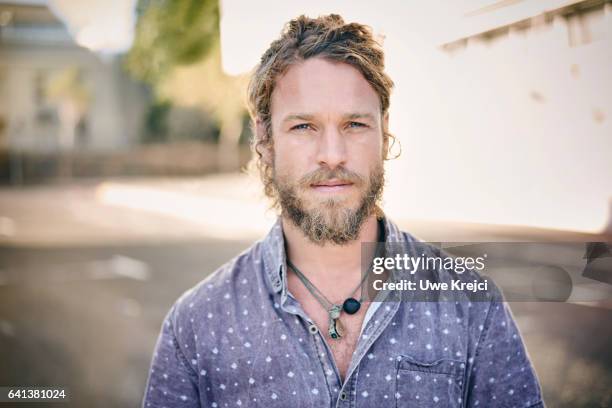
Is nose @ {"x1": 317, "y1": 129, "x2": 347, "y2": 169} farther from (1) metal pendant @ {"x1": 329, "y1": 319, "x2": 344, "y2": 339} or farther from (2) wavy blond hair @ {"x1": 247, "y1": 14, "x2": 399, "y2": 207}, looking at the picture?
(1) metal pendant @ {"x1": 329, "y1": 319, "x2": 344, "y2": 339}

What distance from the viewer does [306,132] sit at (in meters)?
1.62

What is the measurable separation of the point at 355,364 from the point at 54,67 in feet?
89.9

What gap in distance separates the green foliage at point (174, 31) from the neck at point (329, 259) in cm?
226

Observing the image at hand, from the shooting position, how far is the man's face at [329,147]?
5.24 ft

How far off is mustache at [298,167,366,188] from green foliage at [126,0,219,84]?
7.36 ft

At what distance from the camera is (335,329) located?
5.28 feet

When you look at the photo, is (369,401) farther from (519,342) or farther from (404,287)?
(519,342)

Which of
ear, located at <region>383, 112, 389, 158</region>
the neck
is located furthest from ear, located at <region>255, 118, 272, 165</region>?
ear, located at <region>383, 112, 389, 158</region>

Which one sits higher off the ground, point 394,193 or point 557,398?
point 394,193

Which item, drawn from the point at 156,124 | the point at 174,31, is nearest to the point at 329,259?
the point at 174,31

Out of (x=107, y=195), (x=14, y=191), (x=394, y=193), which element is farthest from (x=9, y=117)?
(x=394, y=193)

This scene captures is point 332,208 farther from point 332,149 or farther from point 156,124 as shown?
point 156,124

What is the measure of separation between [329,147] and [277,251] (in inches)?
15.0

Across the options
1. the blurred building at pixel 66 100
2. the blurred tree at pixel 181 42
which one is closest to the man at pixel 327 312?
the blurred tree at pixel 181 42
